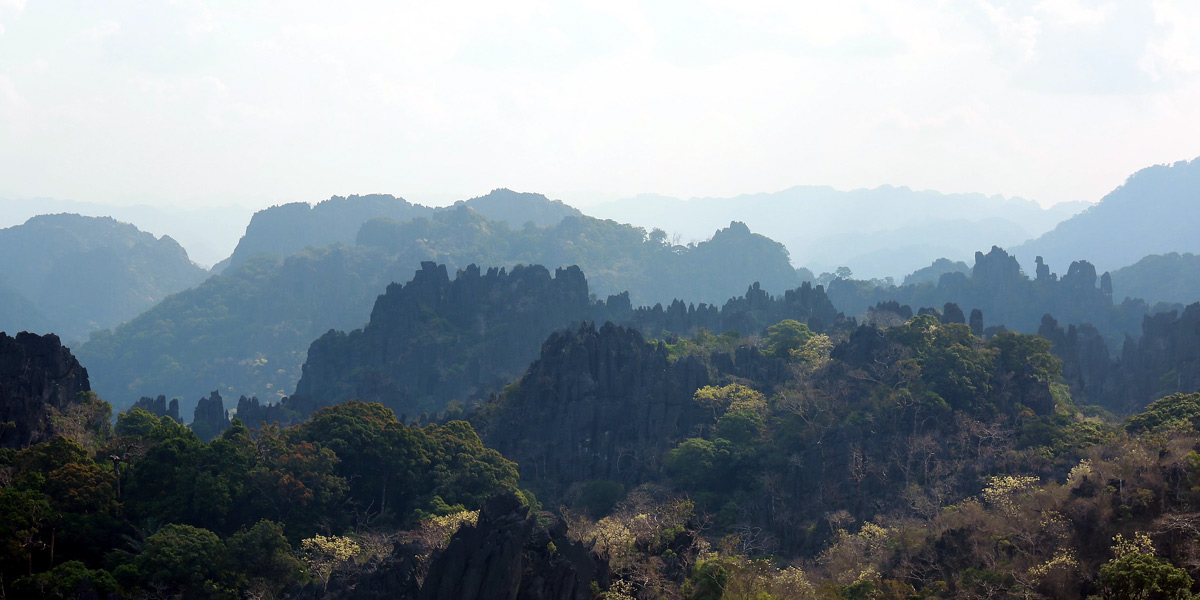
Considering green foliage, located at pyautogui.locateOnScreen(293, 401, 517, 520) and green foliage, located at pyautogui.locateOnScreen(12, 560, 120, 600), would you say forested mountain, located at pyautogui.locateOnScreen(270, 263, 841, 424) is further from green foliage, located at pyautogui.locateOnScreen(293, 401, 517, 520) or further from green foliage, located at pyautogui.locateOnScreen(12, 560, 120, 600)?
green foliage, located at pyautogui.locateOnScreen(12, 560, 120, 600)

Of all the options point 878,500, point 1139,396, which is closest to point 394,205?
point 1139,396

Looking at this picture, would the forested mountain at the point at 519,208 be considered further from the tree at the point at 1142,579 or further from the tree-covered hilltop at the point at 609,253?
the tree at the point at 1142,579

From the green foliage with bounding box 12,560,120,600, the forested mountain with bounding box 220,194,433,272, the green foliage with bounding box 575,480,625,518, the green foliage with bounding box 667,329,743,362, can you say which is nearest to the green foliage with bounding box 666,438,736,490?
the green foliage with bounding box 575,480,625,518

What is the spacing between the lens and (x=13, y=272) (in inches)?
6550

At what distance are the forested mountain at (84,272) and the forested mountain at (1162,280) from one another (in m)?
148

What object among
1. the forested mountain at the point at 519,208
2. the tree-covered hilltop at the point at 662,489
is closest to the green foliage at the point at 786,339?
the tree-covered hilltop at the point at 662,489

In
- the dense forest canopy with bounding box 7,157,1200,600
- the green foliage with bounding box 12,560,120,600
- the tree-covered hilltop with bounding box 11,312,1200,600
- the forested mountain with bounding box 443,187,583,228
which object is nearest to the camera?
the green foliage with bounding box 12,560,120,600

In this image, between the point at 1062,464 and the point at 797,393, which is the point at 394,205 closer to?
the point at 797,393

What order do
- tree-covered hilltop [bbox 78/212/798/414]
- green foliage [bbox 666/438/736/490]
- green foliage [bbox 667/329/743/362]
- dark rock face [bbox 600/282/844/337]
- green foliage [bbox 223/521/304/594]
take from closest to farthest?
green foliage [bbox 223/521/304/594]
green foliage [bbox 666/438/736/490]
green foliage [bbox 667/329/743/362]
dark rock face [bbox 600/282/844/337]
tree-covered hilltop [bbox 78/212/798/414]

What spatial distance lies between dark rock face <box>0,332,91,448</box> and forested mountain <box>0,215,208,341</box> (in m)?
111

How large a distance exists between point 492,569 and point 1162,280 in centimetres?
12251

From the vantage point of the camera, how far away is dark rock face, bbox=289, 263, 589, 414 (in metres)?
82.8

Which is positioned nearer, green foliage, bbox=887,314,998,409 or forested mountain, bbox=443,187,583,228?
green foliage, bbox=887,314,998,409

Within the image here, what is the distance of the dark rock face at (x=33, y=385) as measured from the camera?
42.2 metres
